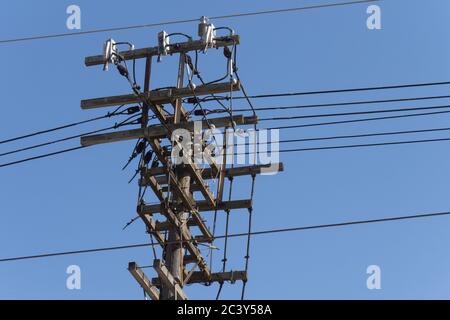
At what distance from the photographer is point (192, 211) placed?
19.6 meters

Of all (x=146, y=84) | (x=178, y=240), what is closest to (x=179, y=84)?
(x=146, y=84)

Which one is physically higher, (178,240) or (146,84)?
(146,84)

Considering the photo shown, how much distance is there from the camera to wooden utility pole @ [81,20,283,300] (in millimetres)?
19406

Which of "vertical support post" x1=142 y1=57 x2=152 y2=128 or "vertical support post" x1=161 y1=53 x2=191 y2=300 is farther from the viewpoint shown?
"vertical support post" x1=142 y1=57 x2=152 y2=128

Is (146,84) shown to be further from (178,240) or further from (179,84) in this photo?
(178,240)

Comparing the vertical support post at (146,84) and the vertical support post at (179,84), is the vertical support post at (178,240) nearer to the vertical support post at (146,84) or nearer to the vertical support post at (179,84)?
the vertical support post at (179,84)

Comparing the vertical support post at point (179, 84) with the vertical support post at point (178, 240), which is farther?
the vertical support post at point (179, 84)

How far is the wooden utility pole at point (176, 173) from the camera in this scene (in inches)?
764

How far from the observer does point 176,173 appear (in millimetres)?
19750

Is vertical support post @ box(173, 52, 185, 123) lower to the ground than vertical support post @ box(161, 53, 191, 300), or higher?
higher

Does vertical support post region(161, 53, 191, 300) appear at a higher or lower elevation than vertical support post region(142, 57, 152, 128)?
lower

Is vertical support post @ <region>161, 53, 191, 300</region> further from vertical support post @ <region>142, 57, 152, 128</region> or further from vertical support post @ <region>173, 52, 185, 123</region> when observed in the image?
vertical support post @ <region>142, 57, 152, 128</region>

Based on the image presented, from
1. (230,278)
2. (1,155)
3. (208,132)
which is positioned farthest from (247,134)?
(1,155)

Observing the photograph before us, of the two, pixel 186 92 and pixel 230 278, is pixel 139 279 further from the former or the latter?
pixel 186 92
